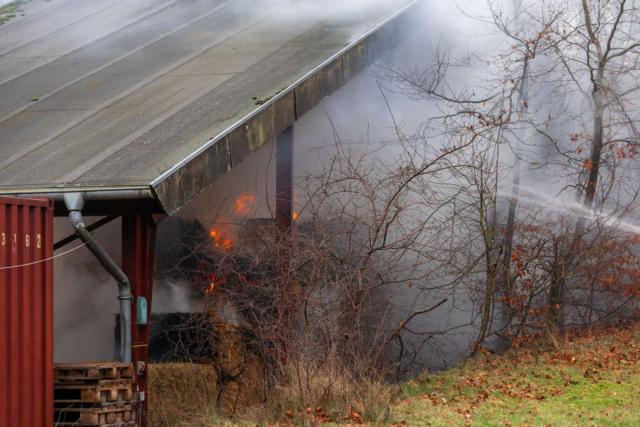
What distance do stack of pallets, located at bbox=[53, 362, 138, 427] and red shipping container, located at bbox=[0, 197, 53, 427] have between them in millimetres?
406

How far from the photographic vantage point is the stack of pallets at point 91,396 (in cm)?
616

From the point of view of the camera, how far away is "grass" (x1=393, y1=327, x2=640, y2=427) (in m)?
6.43

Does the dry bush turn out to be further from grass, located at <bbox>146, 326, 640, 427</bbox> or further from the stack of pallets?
the stack of pallets

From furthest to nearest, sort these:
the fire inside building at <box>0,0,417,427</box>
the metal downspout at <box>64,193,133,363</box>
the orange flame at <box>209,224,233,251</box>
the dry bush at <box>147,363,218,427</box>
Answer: the orange flame at <box>209,224,233,251</box>, the dry bush at <box>147,363,218,427</box>, the metal downspout at <box>64,193,133,363</box>, the fire inside building at <box>0,0,417,427</box>

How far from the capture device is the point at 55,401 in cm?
620

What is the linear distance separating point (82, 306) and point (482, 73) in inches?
386

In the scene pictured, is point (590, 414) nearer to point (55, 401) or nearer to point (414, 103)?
point (55, 401)

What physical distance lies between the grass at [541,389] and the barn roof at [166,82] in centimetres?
367

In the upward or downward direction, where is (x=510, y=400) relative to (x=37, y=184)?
downward

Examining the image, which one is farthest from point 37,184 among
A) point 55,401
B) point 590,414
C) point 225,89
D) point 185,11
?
point 185,11

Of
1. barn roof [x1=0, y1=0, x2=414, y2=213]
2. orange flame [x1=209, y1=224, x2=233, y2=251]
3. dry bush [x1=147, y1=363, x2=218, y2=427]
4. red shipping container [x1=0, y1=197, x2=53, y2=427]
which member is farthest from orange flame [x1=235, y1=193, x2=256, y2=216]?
red shipping container [x1=0, y1=197, x2=53, y2=427]

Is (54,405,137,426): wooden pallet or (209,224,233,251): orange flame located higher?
(209,224,233,251): orange flame

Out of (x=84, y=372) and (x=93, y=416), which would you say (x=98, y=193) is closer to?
(x=84, y=372)

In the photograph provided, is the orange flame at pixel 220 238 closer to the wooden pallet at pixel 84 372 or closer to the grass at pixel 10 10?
the wooden pallet at pixel 84 372
